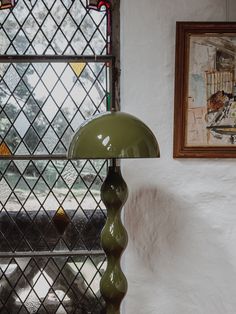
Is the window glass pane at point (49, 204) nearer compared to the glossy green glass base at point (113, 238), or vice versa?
the glossy green glass base at point (113, 238)

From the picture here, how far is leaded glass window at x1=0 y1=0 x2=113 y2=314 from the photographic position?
204 cm

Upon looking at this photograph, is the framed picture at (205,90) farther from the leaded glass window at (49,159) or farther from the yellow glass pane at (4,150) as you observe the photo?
the yellow glass pane at (4,150)

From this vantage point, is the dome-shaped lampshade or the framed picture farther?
the framed picture

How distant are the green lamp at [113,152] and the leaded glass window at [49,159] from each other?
0.49m

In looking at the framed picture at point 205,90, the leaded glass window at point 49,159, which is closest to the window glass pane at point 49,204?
the leaded glass window at point 49,159

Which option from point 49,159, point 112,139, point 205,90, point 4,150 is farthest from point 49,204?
point 205,90

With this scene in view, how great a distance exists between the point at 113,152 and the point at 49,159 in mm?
747

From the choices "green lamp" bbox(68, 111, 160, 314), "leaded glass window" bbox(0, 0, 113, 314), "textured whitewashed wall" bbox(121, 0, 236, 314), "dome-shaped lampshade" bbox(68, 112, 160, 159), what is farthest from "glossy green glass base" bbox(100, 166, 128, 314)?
"leaded glass window" bbox(0, 0, 113, 314)

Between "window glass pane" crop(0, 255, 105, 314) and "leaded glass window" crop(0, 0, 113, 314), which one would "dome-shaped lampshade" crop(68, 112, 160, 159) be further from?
"window glass pane" crop(0, 255, 105, 314)

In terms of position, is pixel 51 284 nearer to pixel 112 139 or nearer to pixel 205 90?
pixel 112 139

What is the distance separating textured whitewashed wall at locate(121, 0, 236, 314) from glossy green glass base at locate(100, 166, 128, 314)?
0.37m

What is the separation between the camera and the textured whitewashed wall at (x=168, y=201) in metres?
1.93

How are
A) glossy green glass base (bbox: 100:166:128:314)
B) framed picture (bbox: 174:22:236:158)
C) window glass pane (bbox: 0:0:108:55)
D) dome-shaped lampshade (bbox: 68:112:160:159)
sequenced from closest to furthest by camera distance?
dome-shaped lampshade (bbox: 68:112:160:159) < glossy green glass base (bbox: 100:166:128:314) < framed picture (bbox: 174:22:236:158) < window glass pane (bbox: 0:0:108:55)

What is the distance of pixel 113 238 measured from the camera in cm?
158
